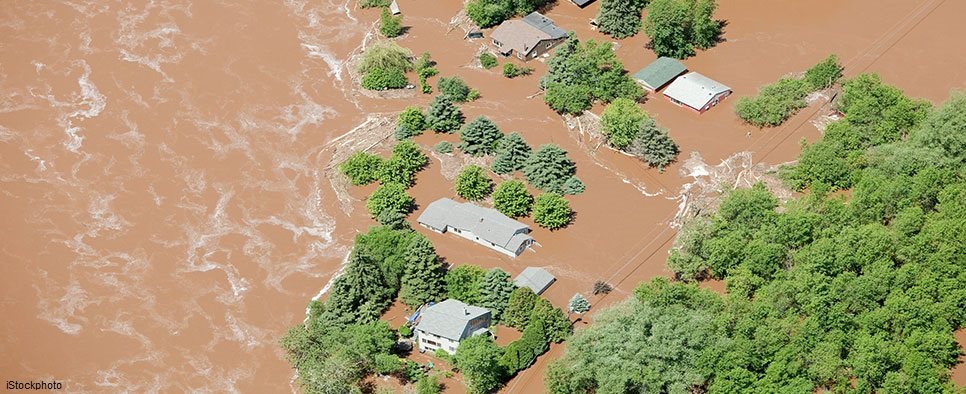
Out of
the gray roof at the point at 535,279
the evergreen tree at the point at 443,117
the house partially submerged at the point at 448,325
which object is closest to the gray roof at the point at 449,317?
the house partially submerged at the point at 448,325

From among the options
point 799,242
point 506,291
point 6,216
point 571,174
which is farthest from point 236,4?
point 799,242

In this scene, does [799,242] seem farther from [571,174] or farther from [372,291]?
[372,291]

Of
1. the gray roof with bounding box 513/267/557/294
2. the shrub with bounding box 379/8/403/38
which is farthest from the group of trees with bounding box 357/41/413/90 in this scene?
the gray roof with bounding box 513/267/557/294

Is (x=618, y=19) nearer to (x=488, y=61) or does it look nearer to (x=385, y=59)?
(x=488, y=61)

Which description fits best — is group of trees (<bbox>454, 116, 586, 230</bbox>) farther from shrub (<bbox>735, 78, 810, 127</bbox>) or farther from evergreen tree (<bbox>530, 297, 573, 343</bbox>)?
shrub (<bbox>735, 78, 810, 127</bbox>)

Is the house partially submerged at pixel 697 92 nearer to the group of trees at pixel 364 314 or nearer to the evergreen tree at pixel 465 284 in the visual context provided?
the evergreen tree at pixel 465 284

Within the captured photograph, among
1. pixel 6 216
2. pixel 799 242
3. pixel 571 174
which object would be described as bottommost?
pixel 6 216
